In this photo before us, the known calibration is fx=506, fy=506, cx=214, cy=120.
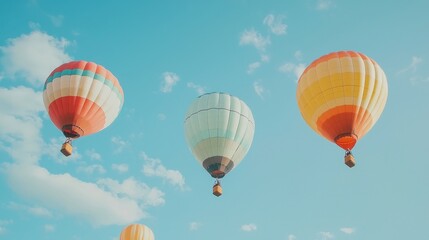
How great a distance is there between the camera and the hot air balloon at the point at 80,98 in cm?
1894

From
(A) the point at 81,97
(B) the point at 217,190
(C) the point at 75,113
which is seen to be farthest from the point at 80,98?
(B) the point at 217,190

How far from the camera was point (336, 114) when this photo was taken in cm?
1783

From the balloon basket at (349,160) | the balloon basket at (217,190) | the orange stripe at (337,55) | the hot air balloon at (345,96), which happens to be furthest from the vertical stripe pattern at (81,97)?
the balloon basket at (349,160)

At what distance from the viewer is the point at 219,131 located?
20.8 meters

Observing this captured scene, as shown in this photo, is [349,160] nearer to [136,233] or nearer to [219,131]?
[219,131]

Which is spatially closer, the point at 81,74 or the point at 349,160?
the point at 349,160

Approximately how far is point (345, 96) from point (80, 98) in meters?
9.75

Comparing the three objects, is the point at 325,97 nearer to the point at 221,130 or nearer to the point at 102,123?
the point at 221,130

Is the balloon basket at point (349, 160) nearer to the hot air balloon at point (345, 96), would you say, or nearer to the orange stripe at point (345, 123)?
the hot air balloon at point (345, 96)

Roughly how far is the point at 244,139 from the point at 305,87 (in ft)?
12.6

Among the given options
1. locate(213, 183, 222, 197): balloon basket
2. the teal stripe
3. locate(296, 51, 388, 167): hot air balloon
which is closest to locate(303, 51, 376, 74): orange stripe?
locate(296, 51, 388, 167): hot air balloon

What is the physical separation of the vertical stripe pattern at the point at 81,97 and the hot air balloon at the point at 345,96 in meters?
7.70

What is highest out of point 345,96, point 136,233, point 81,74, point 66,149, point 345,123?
point 81,74

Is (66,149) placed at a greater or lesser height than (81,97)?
lesser
